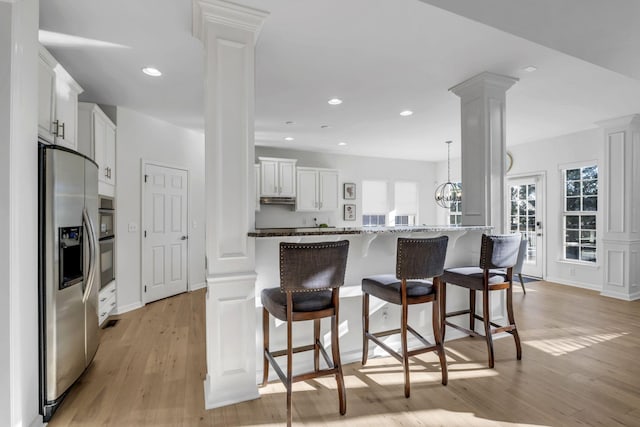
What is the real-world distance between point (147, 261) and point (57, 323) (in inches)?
98.6

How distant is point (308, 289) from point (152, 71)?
2615 millimetres

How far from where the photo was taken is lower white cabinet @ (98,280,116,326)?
10.9ft

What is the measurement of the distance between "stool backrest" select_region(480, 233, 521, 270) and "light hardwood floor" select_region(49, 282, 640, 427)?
0.82 meters

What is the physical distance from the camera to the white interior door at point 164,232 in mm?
4398

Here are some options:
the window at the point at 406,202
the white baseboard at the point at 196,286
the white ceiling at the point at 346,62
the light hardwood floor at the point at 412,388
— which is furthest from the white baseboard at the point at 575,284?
the white baseboard at the point at 196,286

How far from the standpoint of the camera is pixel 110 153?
3846 millimetres

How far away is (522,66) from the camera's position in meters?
2.86

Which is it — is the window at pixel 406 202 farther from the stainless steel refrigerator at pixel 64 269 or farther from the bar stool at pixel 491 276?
the stainless steel refrigerator at pixel 64 269

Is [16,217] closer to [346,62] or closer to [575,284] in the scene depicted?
[346,62]

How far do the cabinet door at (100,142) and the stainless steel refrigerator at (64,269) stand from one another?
1.30m

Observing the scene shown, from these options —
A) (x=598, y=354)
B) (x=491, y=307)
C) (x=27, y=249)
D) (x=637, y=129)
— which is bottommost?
(x=598, y=354)

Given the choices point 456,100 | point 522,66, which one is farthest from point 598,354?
point 456,100

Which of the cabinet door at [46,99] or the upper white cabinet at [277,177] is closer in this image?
the cabinet door at [46,99]

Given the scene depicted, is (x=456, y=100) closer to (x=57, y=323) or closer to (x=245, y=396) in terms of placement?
(x=245, y=396)
